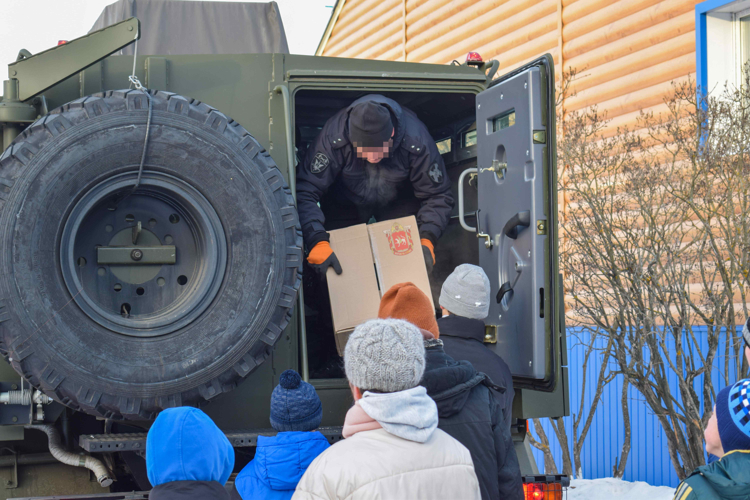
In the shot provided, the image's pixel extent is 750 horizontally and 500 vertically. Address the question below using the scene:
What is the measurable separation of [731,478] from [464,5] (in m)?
11.1

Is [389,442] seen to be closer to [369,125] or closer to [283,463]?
[283,463]

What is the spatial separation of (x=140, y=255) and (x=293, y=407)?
115cm

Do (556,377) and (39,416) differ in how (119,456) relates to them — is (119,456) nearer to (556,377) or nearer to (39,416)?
(39,416)

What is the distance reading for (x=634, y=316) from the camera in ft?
21.8

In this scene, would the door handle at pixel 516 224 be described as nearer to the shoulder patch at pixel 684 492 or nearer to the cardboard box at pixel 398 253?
the cardboard box at pixel 398 253

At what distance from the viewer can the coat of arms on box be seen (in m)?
4.10

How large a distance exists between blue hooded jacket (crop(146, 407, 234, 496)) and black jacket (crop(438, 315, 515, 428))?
4.19 ft

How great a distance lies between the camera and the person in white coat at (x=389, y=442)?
166cm

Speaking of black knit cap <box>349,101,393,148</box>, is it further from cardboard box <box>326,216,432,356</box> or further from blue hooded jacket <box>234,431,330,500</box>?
blue hooded jacket <box>234,431,330,500</box>

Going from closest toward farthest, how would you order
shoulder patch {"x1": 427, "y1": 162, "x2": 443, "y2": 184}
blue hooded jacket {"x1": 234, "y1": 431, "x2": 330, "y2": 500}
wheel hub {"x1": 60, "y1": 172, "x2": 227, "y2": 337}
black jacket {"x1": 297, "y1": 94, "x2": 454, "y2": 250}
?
blue hooded jacket {"x1": 234, "y1": 431, "x2": 330, "y2": 500}, wheel hub {"x1": 60, "y1": 172, "x2": 227, "y2": 337}, black jacket {"x1": 297, "y1": 94, "x2": 454, "y2": 250}, shoulder patch {"x1": 427, "y1": 162, "x2": 443, "y2": 184}

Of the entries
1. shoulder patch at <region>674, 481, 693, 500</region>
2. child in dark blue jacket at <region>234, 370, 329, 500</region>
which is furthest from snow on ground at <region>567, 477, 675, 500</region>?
shoulder patch at <region>674, 481, 693, 500</region>

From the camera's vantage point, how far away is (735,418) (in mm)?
1737

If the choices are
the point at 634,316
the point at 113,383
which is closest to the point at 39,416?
the point at 113,383

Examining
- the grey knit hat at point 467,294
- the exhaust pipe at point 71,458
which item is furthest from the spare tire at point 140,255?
the grey knit hat at point 467,294
